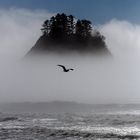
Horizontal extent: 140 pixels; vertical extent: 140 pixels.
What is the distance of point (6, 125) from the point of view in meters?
76.0

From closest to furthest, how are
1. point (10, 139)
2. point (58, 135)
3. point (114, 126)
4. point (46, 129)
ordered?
point (10, 139)
point (58, 135)
point (46, 129)
point (114, 126)

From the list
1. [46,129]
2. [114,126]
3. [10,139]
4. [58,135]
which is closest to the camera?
[10,139]

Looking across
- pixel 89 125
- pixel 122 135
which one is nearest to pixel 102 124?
pixel 89 125

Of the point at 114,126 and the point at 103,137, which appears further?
the point at 114,126

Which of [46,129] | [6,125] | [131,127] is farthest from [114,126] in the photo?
[6,125]

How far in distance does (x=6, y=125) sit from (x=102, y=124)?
1503 cm

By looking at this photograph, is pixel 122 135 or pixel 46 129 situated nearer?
pixel 122 135

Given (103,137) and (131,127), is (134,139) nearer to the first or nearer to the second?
(103,137)

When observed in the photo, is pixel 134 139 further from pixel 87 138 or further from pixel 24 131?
pixel 24 131

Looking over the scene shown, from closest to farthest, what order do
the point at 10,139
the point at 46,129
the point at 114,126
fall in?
the point at 10,139
the point at 46,129
the point at 114,126

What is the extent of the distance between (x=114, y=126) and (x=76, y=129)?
7.33m

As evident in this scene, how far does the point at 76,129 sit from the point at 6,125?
39.3 ft

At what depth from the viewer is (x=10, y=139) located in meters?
59.6

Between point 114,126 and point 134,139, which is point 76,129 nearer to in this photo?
point 114,126
